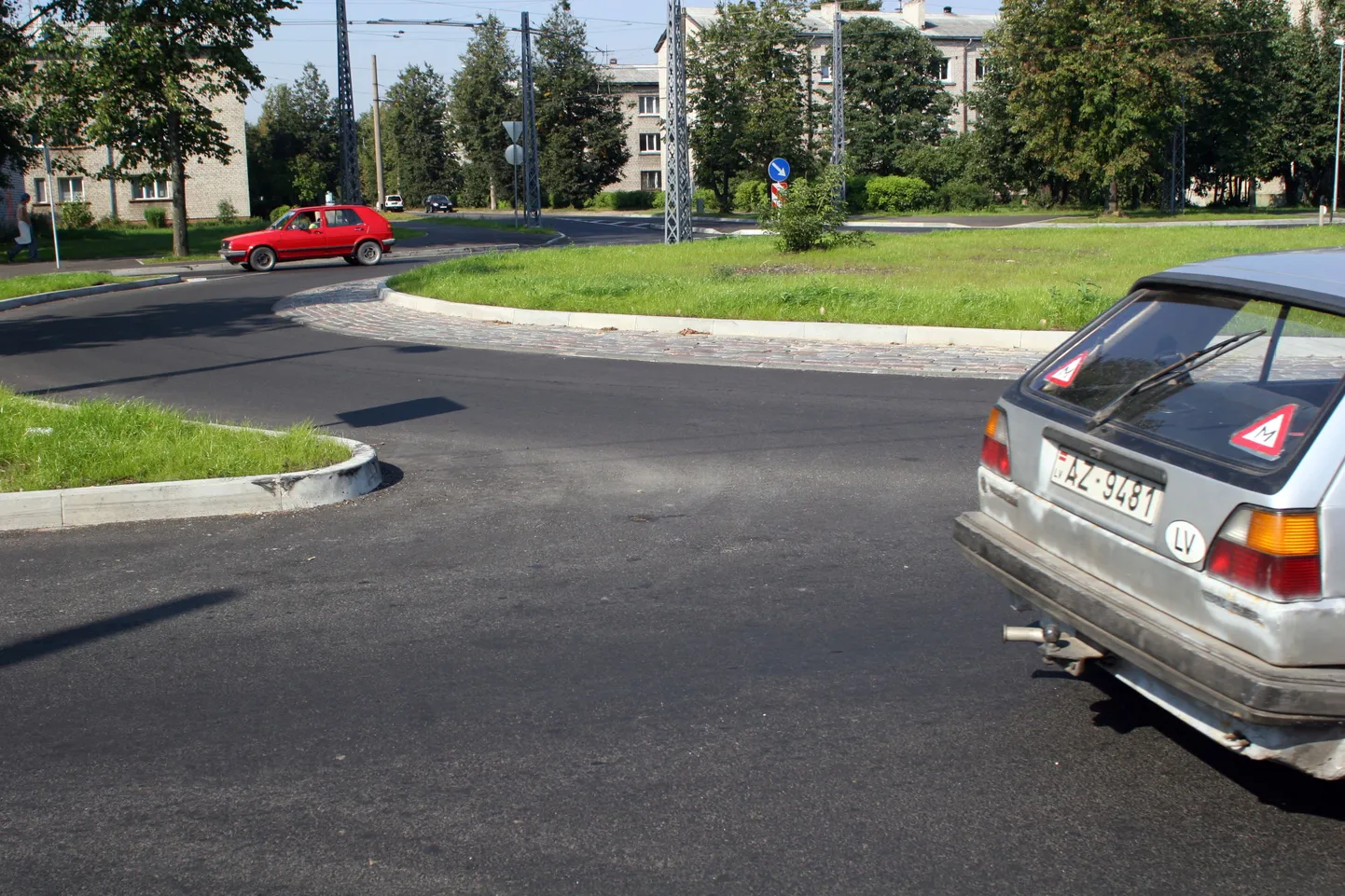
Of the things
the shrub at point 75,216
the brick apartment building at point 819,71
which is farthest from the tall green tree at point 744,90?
the shrub at point 75,216

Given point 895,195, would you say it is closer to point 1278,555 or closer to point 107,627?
point 107,627

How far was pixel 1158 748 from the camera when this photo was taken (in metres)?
4.07

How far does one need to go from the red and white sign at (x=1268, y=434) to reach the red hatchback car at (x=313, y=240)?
1178 inches

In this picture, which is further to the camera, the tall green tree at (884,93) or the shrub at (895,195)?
the tall green tree at (884,93)

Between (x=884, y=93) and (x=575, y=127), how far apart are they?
872 inches

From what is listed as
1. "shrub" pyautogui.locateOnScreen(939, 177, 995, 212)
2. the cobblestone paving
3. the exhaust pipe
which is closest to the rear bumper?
the exhaust pipe

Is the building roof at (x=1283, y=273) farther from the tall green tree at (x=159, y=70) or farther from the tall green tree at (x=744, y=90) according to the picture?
the tall green tree at (x=744, y=90)

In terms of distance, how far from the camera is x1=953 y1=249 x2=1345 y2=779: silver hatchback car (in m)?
3.16

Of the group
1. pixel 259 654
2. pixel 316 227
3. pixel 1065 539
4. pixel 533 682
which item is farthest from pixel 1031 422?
pixel 316 227

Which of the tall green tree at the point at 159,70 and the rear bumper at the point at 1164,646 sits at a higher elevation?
the tall green tree at the point at 159,70

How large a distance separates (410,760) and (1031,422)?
2.40m

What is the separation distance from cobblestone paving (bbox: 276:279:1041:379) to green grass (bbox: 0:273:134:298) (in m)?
8.00

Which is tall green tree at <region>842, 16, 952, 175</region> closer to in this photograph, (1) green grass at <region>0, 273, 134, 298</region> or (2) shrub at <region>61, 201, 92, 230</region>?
(2) shrub at <region>61, 201, 92, 230</region>

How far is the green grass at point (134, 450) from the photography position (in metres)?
7.33
